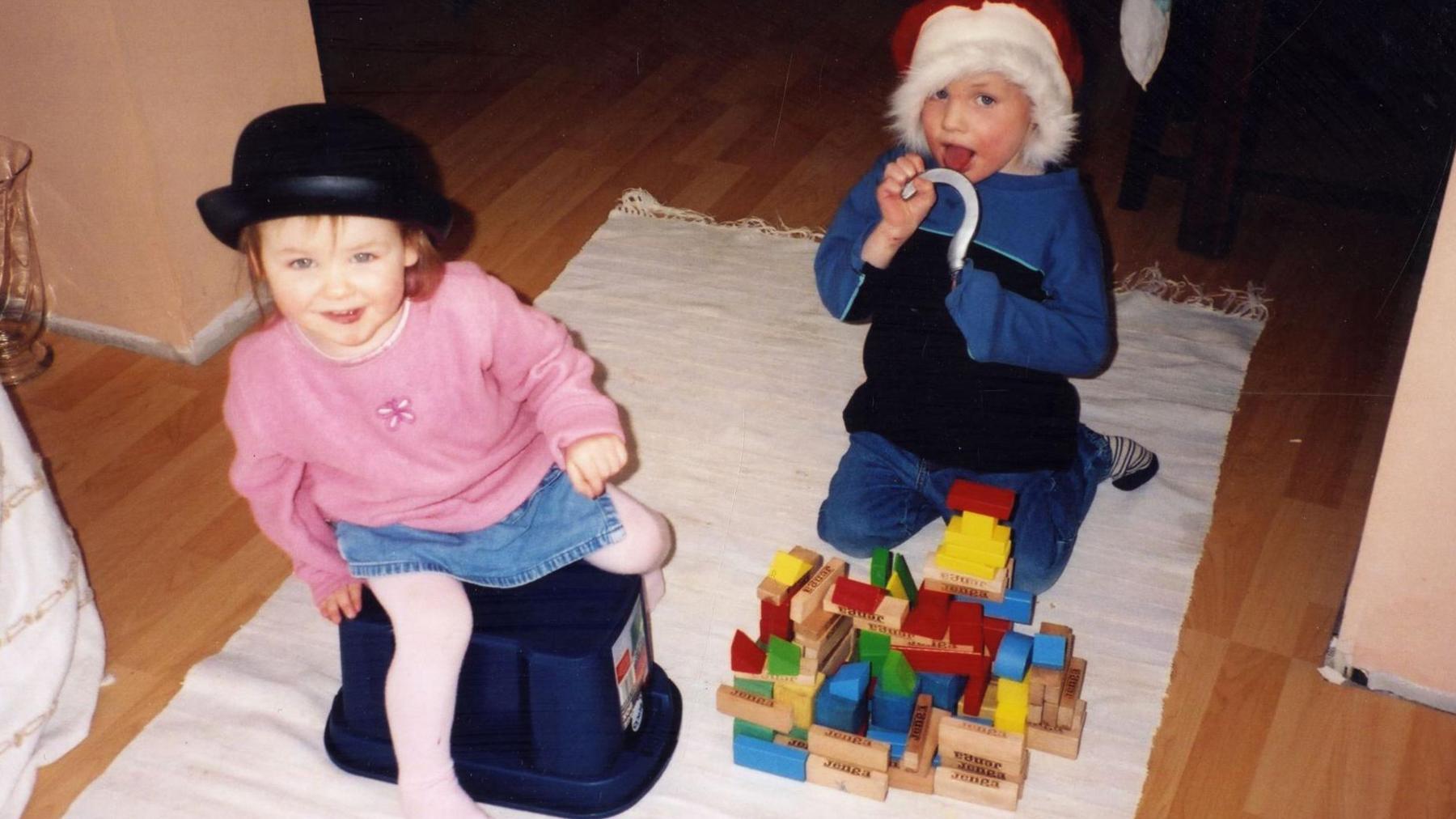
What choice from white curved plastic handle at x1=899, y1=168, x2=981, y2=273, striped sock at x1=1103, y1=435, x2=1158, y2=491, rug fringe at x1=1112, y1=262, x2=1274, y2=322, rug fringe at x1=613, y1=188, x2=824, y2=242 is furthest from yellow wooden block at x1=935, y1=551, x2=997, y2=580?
rug fringe at x1=613, y1=188, x2=824, y2=242

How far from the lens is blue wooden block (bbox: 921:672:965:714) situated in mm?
1271

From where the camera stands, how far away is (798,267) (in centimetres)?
209

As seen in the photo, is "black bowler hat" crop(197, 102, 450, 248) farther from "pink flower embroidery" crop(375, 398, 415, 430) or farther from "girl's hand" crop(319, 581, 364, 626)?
"girl's hand" crop(319, 581, 364, 626)

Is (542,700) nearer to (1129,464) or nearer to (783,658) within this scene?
(783,658)

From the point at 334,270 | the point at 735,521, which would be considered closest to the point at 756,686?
the point at 735,521

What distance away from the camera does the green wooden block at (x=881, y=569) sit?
1280 millimetres

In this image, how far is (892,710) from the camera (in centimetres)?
125

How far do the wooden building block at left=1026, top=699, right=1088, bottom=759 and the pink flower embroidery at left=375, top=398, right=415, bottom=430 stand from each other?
0.68m

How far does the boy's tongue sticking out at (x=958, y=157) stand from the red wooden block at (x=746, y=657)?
1.71 ft

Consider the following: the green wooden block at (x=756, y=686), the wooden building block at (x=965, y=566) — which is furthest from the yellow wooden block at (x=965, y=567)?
the green wooden block at (x=756, y=686)

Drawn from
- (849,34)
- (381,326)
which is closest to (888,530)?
(381,326)

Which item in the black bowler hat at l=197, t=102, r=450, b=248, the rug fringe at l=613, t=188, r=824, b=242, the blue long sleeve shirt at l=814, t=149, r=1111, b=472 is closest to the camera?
the black bowler hat at l=197, t=102, r=450, b=248

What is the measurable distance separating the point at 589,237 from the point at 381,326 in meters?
1.06

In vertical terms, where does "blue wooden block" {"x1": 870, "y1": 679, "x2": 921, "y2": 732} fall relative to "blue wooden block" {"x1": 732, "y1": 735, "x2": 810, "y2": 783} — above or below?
above
